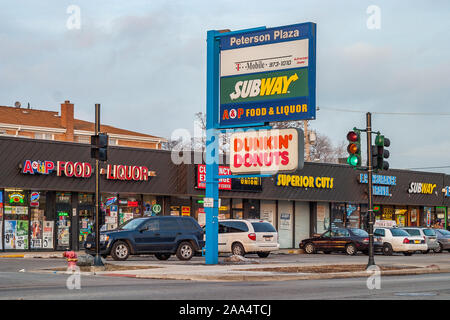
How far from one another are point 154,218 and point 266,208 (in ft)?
61.2

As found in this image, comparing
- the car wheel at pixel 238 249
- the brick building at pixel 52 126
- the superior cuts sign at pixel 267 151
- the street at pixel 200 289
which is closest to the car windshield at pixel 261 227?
the car wheel at pixel 238 249

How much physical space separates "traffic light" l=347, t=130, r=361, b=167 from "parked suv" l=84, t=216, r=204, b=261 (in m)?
8.59

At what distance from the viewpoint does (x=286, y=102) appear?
26094 millimetres

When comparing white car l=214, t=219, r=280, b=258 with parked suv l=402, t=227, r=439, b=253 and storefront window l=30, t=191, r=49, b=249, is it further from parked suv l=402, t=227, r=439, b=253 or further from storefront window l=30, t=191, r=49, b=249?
parked suv l=402, t=227, r=439, b=253

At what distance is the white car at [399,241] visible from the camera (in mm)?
40625

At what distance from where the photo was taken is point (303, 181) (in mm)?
49000

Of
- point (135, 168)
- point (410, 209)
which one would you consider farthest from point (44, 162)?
point (410, 209)

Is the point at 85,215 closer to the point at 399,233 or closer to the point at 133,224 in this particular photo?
the point at 133,224

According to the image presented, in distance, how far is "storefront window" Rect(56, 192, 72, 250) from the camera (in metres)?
38.7

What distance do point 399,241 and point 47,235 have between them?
1781 centimetres

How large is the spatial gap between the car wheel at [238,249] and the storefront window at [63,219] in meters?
9.27

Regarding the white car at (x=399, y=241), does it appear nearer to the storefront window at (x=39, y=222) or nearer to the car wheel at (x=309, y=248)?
the car wheel at (x=309, y=248)

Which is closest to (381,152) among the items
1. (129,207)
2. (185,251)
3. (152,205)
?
(185,251)
